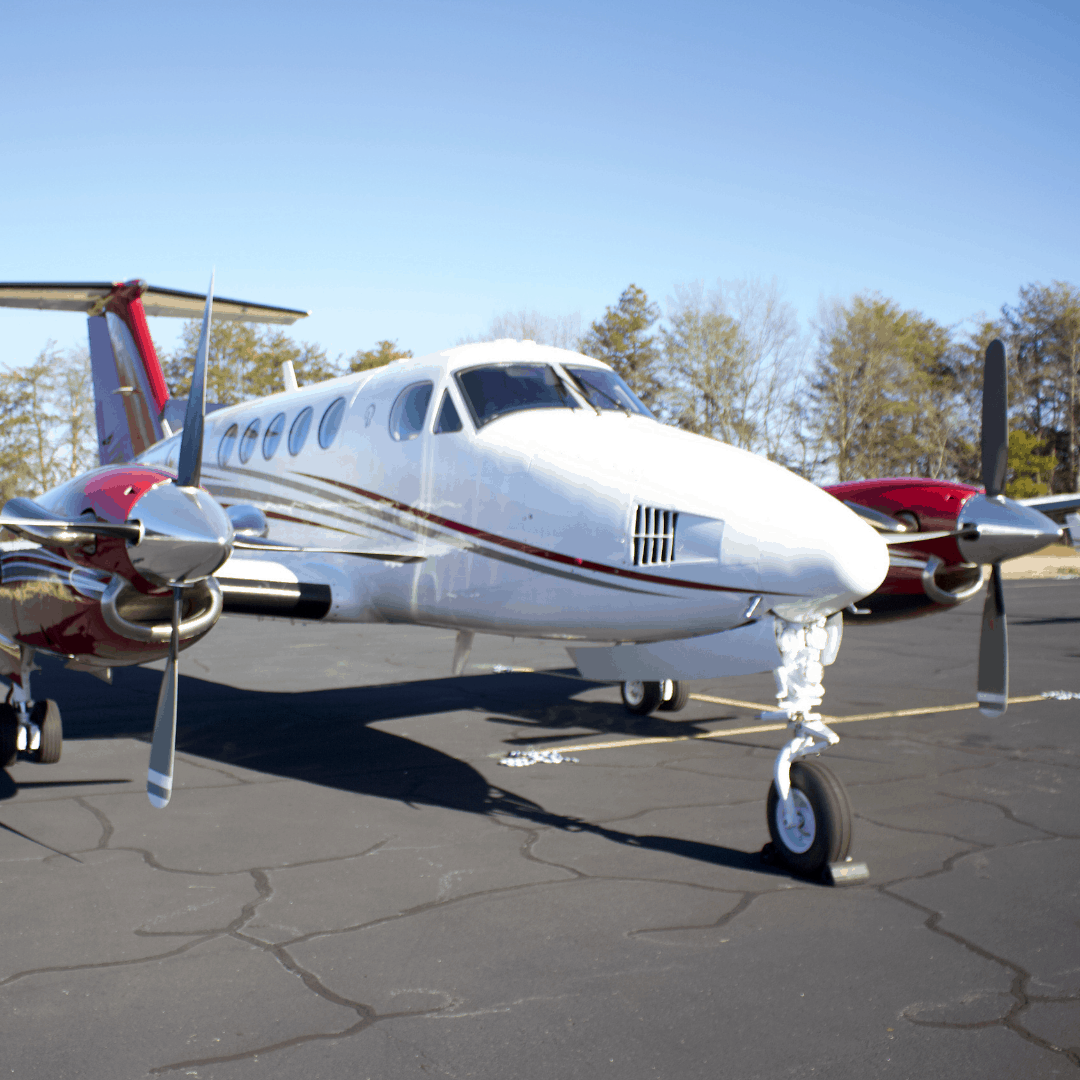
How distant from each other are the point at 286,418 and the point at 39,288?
5.05 metres

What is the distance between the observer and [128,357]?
Answer: 1339 cm

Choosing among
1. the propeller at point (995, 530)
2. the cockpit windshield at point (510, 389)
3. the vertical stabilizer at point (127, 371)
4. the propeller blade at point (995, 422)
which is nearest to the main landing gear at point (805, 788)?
the propeller at point (995, 530)

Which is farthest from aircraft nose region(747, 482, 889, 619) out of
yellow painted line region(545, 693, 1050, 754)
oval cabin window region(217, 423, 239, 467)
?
oval cabin window region(217, 423, 239, 467)

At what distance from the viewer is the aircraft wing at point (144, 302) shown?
1207 cm

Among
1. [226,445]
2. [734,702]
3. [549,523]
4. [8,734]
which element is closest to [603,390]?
[549,523]

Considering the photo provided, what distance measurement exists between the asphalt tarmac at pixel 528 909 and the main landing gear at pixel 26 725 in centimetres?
17

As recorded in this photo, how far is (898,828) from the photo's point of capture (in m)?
5.99

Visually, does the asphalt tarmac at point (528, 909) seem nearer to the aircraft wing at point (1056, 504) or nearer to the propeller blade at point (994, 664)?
the propeller blade at point (994, 664)

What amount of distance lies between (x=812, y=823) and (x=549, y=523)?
2404 mm

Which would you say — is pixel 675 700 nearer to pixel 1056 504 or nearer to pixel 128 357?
pixel 1056 504

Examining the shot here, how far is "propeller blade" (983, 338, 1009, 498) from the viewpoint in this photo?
7.03 meters

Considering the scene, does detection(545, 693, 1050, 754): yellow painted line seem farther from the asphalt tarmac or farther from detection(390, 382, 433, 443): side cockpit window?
detection(390, 382, 433, 443): side cockpit window

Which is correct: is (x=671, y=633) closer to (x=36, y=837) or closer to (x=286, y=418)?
(x=36, y=837)

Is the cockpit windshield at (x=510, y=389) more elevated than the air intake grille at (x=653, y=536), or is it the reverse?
the cockpit windshield at (x=510, y=389)
